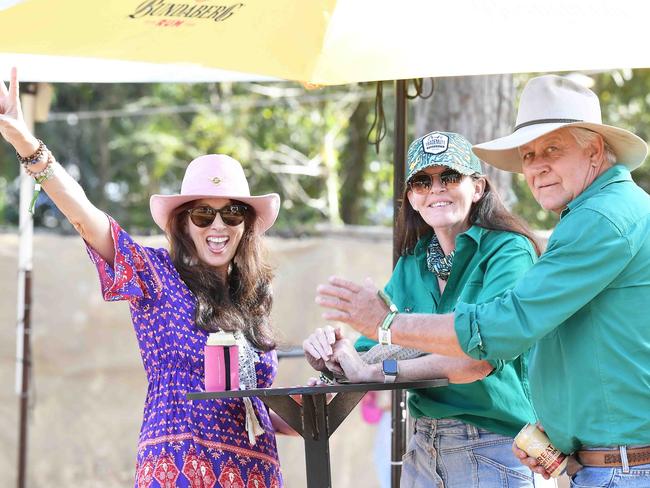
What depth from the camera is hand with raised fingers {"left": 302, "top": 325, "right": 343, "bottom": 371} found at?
3.13 metres

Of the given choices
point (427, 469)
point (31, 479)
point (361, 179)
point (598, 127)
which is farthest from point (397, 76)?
point (361, 179)

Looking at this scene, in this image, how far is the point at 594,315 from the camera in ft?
8.20

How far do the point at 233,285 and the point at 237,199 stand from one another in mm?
314

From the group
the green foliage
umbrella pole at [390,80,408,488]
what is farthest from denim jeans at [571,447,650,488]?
the green foliage

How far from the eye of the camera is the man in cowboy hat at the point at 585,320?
7.96 feet

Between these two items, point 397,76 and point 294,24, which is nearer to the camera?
point 397,76

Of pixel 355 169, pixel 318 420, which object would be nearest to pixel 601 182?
Result: pixel 318 420

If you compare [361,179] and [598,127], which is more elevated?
[361,179]

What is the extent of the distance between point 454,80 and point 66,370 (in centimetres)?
406

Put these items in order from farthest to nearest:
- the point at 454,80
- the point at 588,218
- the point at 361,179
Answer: the point at 361,179 < the point at 454,80 < the point at 588,218

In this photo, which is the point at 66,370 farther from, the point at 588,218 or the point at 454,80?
the point at 588,218

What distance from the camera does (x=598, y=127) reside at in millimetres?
2629

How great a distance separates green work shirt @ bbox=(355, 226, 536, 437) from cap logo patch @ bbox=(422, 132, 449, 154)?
0.90 feet

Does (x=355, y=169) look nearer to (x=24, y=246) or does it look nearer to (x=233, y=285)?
(x=24, y=246)
